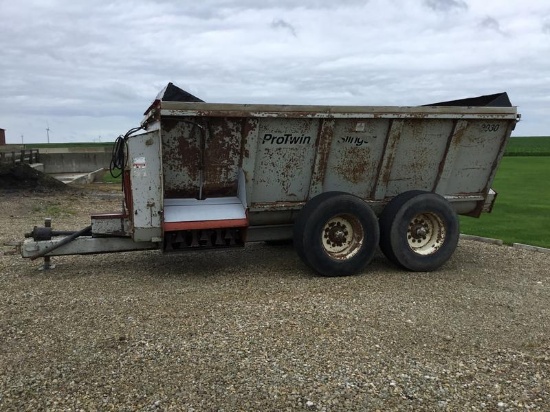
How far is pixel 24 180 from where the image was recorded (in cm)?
1778

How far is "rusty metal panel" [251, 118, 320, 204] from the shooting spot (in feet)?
21.2

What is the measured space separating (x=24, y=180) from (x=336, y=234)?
14.2 m

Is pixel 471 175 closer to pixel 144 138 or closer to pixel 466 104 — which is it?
pixel 466 104

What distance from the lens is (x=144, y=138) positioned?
6.05 meters

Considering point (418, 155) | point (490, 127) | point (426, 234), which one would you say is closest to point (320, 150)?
point (418, 155)

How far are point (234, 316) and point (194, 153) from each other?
7.14ft

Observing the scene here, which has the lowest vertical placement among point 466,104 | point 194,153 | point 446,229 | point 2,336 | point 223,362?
point 2,336

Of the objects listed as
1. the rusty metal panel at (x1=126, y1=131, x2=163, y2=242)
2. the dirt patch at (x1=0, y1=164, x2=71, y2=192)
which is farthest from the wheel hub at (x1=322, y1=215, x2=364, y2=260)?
the dirt patch at (x1=0, y1=164, x2=71, y2=192)

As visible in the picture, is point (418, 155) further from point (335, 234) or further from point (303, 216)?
point (303, 216)

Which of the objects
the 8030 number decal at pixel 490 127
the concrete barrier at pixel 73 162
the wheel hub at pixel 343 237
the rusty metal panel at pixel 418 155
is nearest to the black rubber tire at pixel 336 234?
the wheel hub at pixel 343 237

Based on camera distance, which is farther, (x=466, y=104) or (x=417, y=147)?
(x=466, y=104)

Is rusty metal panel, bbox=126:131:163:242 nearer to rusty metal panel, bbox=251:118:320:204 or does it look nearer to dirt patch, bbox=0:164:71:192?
rusty metal panel, bbox=251:118:320:204

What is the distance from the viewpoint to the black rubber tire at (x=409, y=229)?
6.79 m

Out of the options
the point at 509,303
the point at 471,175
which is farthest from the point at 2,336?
the point at 471,175
